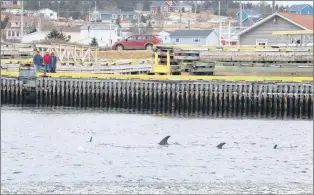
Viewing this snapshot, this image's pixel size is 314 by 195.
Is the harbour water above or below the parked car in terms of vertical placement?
below

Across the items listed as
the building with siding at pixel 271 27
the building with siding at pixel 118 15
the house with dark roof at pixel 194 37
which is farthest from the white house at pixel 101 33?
the building with siding at pixel 118 15

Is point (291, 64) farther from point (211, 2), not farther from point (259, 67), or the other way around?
point (211, 2)

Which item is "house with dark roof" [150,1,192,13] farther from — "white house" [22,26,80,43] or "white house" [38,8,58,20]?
"white house" [22,26,80,43]

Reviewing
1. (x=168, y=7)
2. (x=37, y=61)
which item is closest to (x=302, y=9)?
(x=168, y=7)

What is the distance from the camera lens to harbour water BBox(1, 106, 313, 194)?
1117 inches

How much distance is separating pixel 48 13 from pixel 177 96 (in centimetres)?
10225

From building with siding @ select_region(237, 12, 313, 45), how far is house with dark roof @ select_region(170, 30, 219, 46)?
14.8m

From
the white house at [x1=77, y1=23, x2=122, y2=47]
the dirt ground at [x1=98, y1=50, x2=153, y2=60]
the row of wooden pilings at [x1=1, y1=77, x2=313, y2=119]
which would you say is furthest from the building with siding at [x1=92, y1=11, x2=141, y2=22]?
the row of wooden pilings at [x1=1, y1=77, x2=313, y2=119]

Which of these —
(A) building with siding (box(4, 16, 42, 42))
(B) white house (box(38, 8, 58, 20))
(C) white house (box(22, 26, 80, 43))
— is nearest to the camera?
(C) white house (box(22, 26, 80, 43))

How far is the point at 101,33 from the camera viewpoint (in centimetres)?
10238

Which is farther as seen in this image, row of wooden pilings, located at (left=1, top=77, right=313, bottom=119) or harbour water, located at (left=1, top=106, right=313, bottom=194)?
row of wooden pilings, located at (left=1, top=77, right=313, bottom=119)

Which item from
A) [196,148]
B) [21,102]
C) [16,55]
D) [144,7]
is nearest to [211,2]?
[144,7]

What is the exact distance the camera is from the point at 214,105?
48.9 meters

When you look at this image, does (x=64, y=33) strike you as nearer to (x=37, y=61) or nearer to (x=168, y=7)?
(x=37, y=61)
